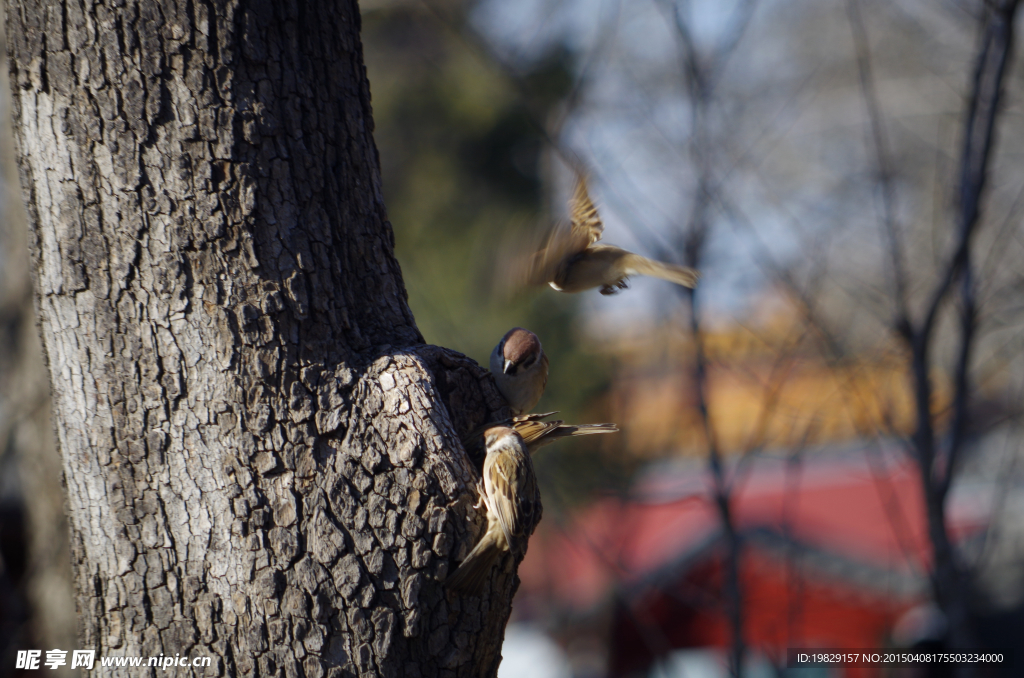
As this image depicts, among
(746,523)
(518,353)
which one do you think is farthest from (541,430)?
(746,523)

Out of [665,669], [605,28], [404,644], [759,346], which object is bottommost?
[665,669]

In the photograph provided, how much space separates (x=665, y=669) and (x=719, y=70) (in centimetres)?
262

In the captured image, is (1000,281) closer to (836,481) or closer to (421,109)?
(836,481)

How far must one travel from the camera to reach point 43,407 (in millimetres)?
4145

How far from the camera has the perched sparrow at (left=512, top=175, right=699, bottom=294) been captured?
234 cm

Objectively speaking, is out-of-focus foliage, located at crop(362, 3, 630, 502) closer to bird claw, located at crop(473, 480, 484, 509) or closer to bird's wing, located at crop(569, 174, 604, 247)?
bird's wing, located at crop(569, 174, 604, 247)

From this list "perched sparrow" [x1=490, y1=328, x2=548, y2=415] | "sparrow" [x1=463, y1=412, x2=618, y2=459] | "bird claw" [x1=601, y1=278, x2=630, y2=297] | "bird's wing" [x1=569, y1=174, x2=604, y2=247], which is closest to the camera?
"sparrow" [x1=463, y1=412, x2=618, y2=459]

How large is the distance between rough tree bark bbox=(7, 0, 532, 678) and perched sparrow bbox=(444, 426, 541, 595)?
34 mm

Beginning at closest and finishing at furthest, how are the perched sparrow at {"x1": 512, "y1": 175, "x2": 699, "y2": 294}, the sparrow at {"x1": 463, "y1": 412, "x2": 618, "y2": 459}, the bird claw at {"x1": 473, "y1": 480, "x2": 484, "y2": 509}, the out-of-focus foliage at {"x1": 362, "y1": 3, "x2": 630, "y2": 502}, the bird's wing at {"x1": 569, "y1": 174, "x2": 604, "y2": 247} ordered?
1. the bird claw at {"x1": 473, "y1": 480, "x2": 484, "y2": 509}
2. the sparrow at {"x1": 463, "y1": 412, "x2": 618, "y2": 459}
3. the perched sparrow at {"x1": 512, "y1": 175, "x2": 699, "y2": 294}
4. the bird's wing at {"x1": 569, "y1": 174, "x2": 604, "y2": 247}
5. the out-of-focus foliage at {"x1": 362, "y1": 3, "x2": 630, "y2": 502}

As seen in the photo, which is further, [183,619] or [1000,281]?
[1000,281]

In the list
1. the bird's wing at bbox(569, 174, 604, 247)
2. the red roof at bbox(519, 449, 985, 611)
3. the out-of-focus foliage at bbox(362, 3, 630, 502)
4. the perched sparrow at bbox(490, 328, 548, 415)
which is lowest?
the red roof at bbox(519, 449, 985, 611)

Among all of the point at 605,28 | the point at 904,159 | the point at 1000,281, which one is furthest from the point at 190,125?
the point at 904,159

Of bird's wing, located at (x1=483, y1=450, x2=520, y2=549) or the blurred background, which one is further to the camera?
the blurred background

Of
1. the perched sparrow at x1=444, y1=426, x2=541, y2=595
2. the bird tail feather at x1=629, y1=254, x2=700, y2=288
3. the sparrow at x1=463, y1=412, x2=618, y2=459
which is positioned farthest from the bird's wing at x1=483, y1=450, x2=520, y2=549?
the bird tail feather at x1=629, y1=254, x2=700, y2=288
